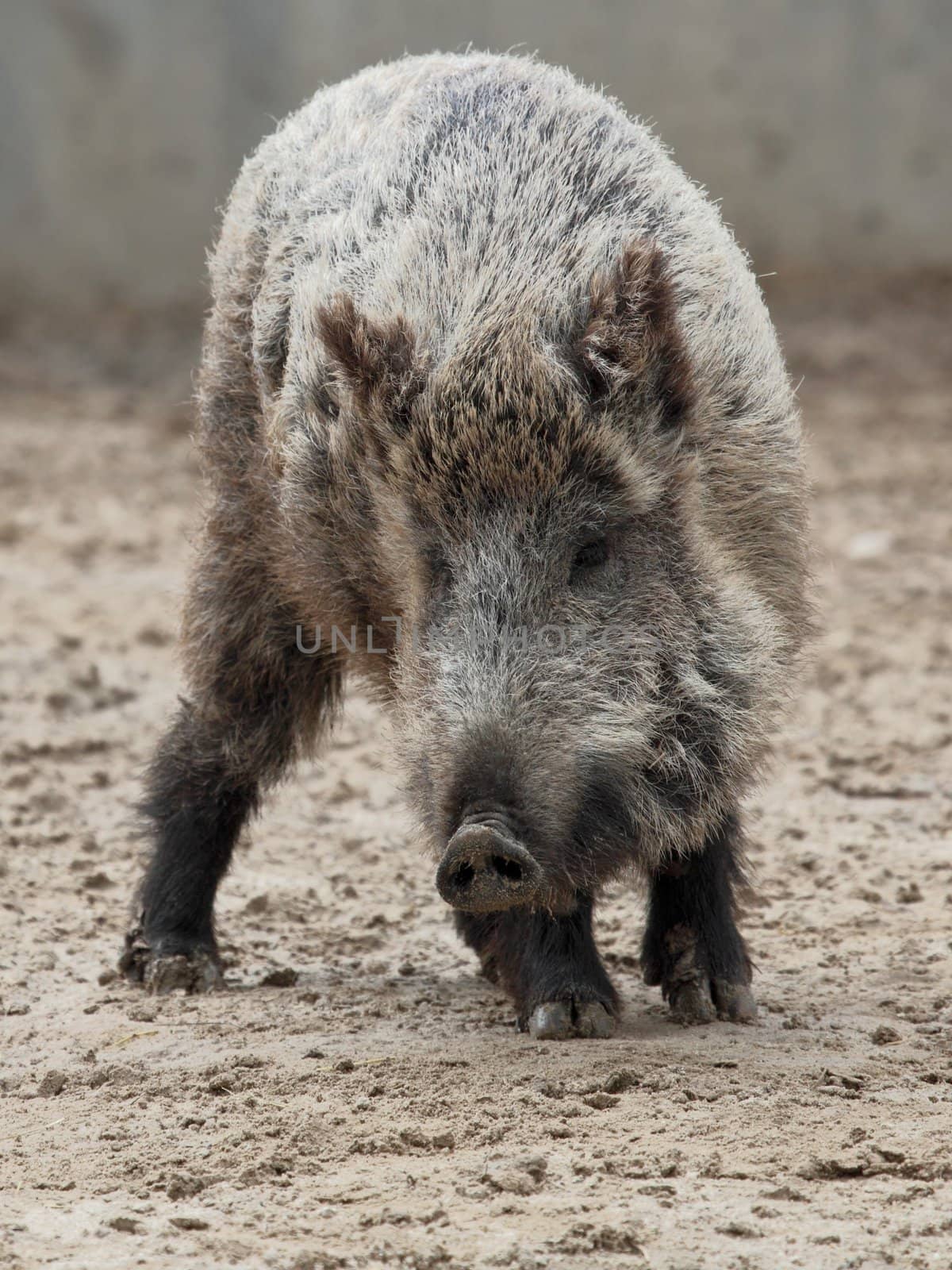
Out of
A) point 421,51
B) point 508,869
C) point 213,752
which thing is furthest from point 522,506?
point 421,51

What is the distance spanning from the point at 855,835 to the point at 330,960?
5.98 ft

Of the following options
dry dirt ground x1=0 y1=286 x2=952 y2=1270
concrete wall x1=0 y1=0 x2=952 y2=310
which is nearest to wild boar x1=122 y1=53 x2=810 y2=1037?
dry dirt ground x1=0 y1=286 x2=952 y2=1270

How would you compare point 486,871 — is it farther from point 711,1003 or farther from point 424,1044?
point 711,1003

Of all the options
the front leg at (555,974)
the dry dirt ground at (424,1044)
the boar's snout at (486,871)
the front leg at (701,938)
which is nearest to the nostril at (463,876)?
the boar's snout at (486,871)

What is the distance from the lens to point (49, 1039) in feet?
13.7

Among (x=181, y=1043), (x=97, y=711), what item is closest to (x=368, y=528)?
(x=181, y=1043)

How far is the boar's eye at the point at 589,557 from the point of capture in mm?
3799

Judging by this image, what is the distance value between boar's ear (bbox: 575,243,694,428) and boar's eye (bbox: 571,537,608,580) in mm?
316

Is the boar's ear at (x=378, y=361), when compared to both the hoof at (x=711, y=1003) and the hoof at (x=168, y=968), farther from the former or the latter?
the hoof at (x=168, y=968)

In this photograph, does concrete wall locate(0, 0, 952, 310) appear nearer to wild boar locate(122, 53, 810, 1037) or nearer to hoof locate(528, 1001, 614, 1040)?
wild boar locate(122, 53, 810, 1037)

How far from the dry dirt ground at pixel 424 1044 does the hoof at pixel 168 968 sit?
0.09 metres

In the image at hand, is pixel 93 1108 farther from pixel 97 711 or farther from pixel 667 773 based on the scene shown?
pixel 97 711

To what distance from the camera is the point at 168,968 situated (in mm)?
4648

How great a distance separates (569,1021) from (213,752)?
1.39m
